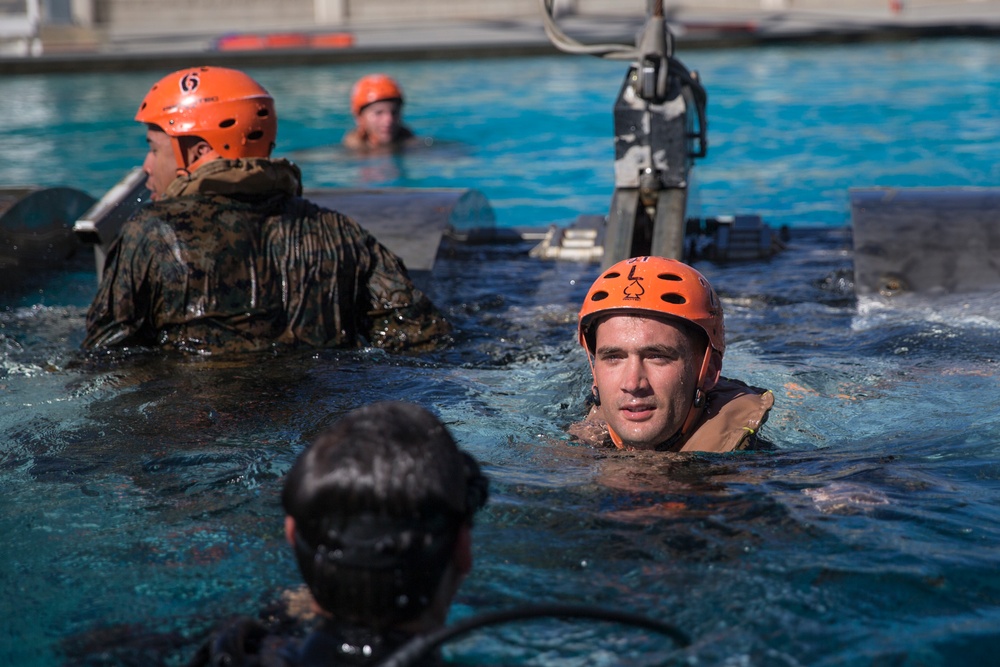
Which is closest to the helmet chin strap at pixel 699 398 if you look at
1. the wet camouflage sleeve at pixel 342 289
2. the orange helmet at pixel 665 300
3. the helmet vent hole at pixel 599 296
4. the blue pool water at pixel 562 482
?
the orange helmet at pixel 665 300

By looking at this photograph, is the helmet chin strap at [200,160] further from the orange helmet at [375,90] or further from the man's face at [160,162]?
the orange helmet at [375,90]

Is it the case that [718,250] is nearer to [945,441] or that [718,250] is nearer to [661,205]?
[661,205]

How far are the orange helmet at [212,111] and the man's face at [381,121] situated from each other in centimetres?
774

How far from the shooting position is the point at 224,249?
5.96 meters

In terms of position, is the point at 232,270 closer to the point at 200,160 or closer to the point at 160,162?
the point at 200,160

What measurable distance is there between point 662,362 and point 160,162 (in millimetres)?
3093

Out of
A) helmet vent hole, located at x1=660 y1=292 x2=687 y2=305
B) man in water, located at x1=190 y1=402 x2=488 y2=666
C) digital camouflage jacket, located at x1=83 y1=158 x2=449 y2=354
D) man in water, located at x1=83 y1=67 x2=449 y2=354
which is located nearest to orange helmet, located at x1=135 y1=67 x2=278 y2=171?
man in water, located at x1=83 y1=67 x2=449 y2=354

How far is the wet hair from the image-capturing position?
2377 mm

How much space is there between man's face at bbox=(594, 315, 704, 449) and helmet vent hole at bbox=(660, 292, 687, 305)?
9cm

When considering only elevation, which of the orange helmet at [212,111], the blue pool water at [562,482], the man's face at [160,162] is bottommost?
the blue pool water at [562,482]

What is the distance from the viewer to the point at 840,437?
5.27m

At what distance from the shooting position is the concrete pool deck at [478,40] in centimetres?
2161

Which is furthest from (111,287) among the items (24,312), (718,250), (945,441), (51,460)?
(718,250)

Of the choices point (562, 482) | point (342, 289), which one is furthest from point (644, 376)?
point (342, 289)
